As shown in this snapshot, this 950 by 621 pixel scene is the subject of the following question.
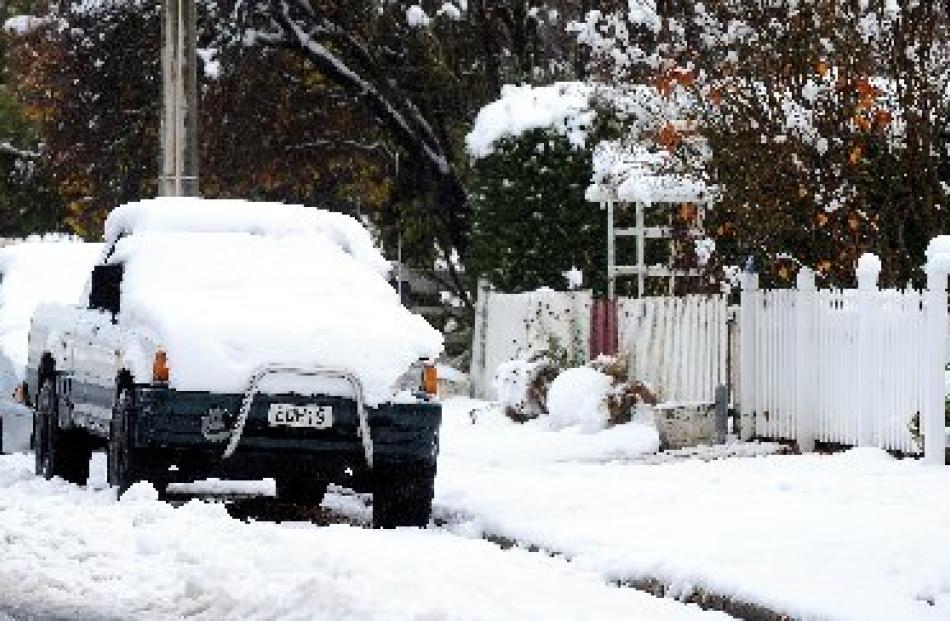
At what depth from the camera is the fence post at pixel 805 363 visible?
19.3m

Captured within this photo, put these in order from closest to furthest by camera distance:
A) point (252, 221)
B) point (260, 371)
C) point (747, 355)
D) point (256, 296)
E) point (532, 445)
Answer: point (260, 371) < point (256, 296) < point (252, 221) < point (747, 355) < point (532, 445)

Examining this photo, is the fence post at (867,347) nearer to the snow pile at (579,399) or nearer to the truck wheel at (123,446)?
the snow pile at (579,399)

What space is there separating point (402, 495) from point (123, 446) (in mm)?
1784

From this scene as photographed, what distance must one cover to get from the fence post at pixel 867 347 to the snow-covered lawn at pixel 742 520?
40 centimetres

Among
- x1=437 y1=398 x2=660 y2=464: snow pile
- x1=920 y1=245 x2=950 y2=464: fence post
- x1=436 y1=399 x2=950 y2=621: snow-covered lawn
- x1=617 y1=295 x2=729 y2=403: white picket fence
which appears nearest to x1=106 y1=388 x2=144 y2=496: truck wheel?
x1=436 y1=399 x2=950 y2=621: snow-covered lawn

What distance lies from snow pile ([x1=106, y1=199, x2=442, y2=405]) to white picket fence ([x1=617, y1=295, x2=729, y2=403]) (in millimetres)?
4848

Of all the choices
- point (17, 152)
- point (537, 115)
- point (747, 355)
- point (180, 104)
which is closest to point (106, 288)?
point (747, 355)

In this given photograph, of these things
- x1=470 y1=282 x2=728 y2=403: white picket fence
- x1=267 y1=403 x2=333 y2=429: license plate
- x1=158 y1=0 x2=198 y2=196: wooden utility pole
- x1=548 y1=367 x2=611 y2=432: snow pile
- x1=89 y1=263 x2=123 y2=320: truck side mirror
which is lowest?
x1=548 y1=367 x2=611 y2=432: snow pile

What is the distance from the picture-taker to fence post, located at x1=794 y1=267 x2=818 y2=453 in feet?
63.3

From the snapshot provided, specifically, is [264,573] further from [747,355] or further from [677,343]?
[677,343]

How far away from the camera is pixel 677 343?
70.9 ft

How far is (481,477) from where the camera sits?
57.3 feet

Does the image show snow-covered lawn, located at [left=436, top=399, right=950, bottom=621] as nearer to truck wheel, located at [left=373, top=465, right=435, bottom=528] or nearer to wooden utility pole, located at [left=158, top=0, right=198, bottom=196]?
truck wheel, located at [left=373, top=465, right=435, bottom=528]

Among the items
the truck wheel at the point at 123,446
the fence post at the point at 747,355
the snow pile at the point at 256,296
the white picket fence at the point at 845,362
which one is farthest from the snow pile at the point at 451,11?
the truck wheel at the point at 123,446
